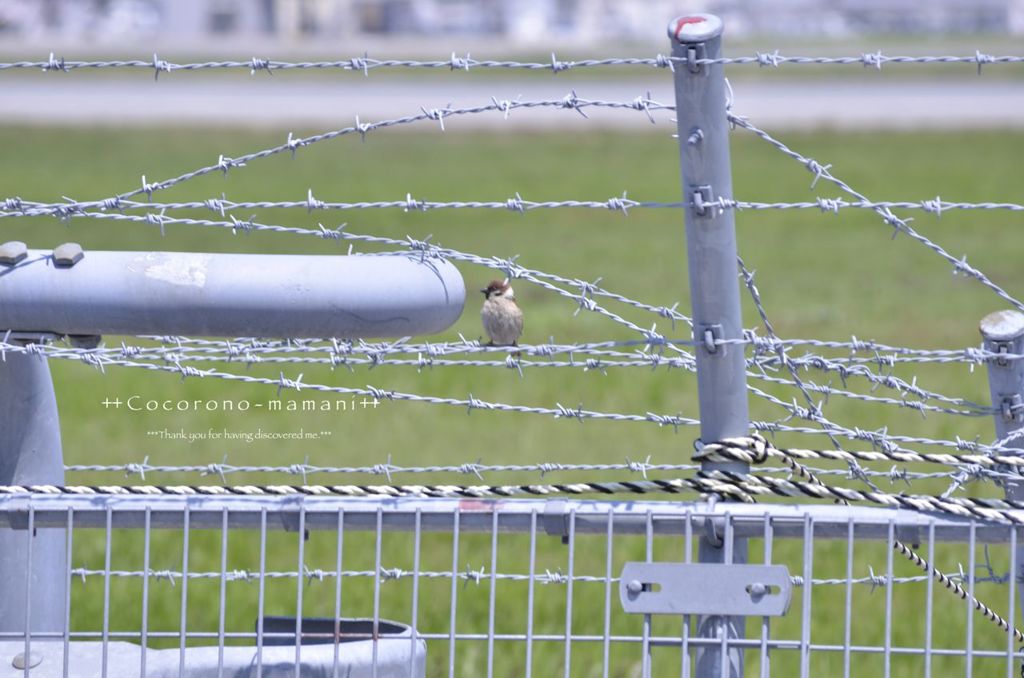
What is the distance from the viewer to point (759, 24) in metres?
59.5

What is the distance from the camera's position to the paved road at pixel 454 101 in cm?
2620

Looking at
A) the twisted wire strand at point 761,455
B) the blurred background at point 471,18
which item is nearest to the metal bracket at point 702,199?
the twisted wire strand at point 761,455

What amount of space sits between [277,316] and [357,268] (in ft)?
0.44

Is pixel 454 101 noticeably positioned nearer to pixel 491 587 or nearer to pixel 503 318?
pixel 503 318

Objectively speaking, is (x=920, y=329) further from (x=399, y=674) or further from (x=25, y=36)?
(x=25, y=36)

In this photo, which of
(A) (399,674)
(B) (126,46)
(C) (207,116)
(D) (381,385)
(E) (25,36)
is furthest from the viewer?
(E) (25,36)

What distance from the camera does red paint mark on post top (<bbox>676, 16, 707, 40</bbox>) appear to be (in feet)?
6.03

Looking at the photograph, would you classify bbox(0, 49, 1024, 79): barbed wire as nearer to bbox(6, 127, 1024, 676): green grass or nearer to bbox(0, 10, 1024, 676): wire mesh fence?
bbox(0, 10, 1024, 676): wire mesh fence

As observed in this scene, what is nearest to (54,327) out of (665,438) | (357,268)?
(357,268)

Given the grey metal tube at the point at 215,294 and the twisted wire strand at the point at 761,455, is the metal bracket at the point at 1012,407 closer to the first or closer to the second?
the twisted wire strand at the point at 761,455

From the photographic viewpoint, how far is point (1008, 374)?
212cm

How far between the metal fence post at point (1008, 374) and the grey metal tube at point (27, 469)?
59.2 inches

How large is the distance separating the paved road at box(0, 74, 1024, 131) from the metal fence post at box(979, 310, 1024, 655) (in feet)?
75.9

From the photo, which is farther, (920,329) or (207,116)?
(207,116)
